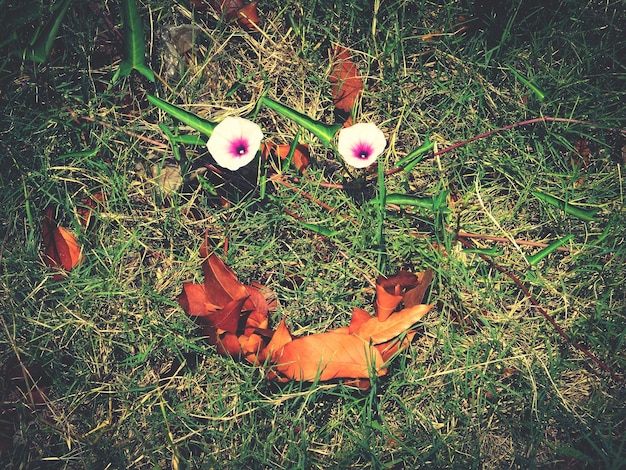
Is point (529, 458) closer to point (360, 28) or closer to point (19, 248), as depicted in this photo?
point (360, 28)

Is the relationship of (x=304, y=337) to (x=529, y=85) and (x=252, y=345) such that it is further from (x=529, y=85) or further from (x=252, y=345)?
(x=529, y=85)

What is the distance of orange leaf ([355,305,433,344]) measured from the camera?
1691 mm

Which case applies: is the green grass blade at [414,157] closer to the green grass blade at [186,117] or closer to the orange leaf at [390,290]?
the orange leaf at [390,290]

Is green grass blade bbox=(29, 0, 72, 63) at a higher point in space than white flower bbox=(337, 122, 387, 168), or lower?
higher

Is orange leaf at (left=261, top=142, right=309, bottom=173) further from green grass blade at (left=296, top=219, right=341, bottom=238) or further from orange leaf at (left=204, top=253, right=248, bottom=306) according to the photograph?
orange leaf at (left=204, top=253, right=248, bottom=306)

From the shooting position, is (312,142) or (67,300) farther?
(312,142)

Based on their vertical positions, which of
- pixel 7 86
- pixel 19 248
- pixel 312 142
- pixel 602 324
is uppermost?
pixel 7 86

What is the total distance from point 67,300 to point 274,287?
70 centimetres

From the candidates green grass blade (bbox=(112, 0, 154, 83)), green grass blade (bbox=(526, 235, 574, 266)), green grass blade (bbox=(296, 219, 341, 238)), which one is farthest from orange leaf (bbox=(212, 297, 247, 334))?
green grass blade (bbox=(526, 235, 574, 266))

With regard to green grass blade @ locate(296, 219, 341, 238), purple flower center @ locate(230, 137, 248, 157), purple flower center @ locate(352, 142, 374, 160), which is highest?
purple flower center @ locate(230, 137, 248, 157)

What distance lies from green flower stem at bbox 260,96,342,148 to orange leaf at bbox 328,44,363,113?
209 millimetres

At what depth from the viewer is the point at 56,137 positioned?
1.86m

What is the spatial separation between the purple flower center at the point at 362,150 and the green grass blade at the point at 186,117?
481mm

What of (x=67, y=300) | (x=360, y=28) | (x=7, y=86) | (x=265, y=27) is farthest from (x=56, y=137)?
(x=360, y=28)
